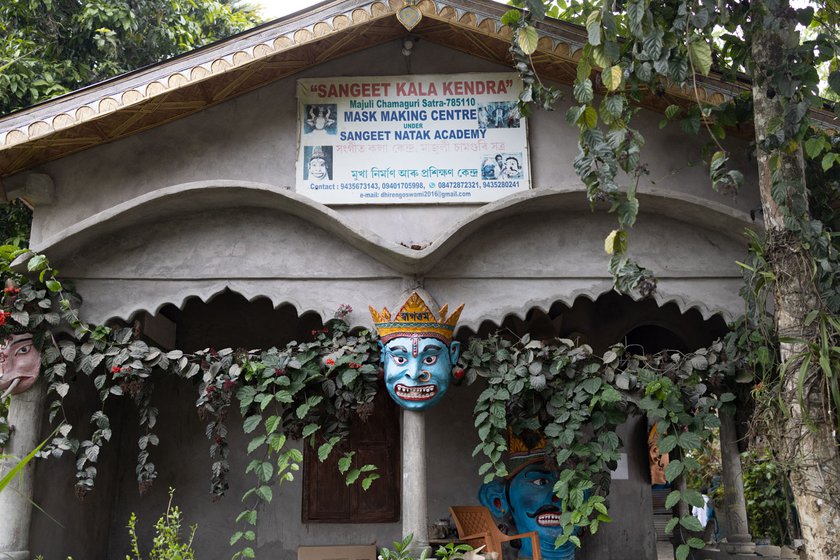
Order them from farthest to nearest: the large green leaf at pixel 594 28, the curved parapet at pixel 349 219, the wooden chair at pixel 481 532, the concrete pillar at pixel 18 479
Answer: the wooden chair at pixel 481 532 → the curved parapet at pixel 349 219 → the concrete pillar at pixel 18 479 → the large green leaf at pixel 594 28

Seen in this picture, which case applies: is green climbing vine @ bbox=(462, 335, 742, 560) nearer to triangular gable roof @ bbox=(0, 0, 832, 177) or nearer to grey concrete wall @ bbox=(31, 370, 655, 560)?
grey concrete wall @ bbox=(31, 370, 655, 560)

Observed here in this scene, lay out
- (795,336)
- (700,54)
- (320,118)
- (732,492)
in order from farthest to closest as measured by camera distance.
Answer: (732,492)
(320,118)
(795,336)
(700,54)

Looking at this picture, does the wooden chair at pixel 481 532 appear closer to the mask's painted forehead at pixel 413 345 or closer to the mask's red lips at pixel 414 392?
the mask's red lips at pixel 414 392

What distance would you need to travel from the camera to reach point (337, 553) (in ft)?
22.3

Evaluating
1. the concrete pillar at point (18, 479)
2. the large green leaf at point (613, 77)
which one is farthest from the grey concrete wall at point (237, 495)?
the large green leaf at point (613, 77)

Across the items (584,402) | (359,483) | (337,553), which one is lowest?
(337,553)

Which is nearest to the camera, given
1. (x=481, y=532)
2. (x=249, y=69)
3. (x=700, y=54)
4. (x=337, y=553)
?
(x=700, y=54)

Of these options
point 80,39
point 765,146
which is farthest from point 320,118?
point 80,39

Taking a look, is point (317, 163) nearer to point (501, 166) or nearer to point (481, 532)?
point (501, 166)

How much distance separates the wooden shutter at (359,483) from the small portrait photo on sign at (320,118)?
2775 mm

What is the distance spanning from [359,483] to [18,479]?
124 inches

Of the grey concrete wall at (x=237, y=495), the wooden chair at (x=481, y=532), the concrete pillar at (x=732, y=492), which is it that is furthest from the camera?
the grey concrete wall at (x=237, y=495)

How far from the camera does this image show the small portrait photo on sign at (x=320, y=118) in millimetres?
6859

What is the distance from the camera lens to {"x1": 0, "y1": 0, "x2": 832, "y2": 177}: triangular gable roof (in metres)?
6.23
